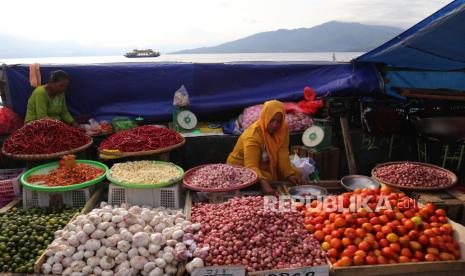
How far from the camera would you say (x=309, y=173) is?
4.08m

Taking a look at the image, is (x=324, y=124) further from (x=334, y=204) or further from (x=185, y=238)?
(x=185, y=238)

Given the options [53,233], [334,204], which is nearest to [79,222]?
[53,233]

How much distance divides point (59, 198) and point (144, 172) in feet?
2.56

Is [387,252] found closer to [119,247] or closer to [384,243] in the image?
[384,243]

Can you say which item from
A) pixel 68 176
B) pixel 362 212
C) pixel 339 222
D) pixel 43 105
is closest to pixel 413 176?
pixel 362 212

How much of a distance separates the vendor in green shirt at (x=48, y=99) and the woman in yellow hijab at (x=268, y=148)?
2689 millimetres

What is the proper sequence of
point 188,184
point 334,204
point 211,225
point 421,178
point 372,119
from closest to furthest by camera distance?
point 211,225
point 334,204
point 188,184
point 421,178
point 372,119

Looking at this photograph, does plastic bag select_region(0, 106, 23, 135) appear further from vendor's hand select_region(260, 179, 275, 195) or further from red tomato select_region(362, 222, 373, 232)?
red tomato select_region(362, 222, 373, 232)

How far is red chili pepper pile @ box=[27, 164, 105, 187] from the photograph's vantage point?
320 cm

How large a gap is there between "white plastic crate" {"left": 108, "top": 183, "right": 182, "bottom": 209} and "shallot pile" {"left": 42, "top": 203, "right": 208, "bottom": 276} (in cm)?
46

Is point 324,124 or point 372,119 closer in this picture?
point 324,124

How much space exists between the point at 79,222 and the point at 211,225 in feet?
3.16

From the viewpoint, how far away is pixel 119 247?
232 cm

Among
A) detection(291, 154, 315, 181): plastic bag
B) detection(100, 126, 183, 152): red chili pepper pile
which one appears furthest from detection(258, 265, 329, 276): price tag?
detection(100, 126, 183, 152): red chili pepper pile
